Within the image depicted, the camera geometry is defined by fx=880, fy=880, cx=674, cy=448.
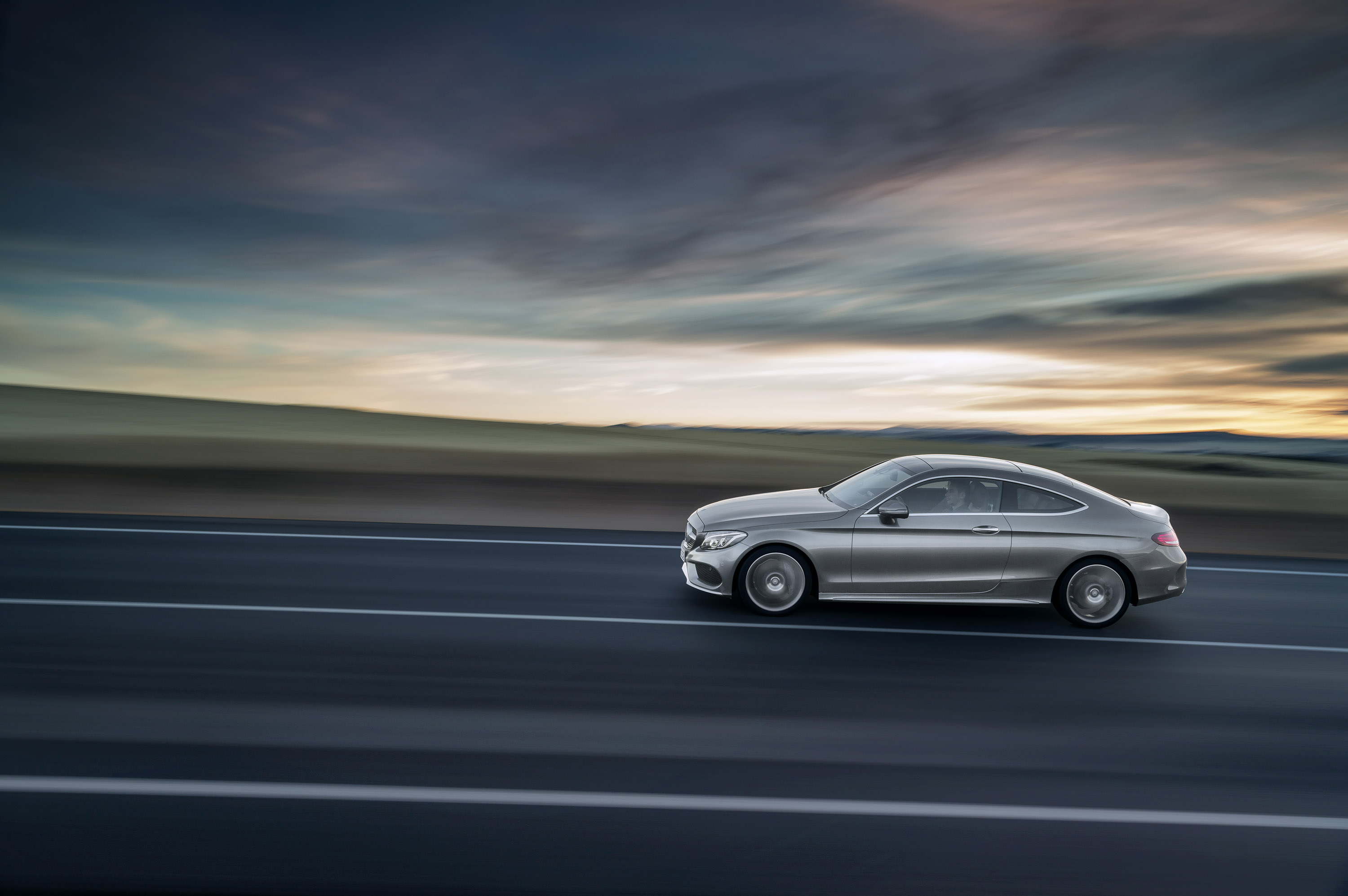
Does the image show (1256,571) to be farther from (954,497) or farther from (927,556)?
(927,556)

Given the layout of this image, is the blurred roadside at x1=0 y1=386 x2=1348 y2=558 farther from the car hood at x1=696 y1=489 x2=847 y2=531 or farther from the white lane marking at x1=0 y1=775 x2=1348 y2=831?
the white lane marking at x1=0 y1=775 x2=1348 y2=831

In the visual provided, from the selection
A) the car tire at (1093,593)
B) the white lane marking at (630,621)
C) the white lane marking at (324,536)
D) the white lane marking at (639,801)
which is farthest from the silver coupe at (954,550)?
the white lane marking at (324,536)

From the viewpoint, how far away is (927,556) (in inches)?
307

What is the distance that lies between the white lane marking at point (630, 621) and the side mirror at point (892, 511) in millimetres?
966

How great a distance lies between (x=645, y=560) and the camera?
1072 centimetres

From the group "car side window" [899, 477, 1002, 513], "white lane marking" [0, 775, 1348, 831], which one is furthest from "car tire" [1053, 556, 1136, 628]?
"white lane marking" [0, 775, 1348, 831]

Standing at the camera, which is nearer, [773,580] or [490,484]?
[773,580]

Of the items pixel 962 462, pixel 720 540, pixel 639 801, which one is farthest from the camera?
pixel 962 462

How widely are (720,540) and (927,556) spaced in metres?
1.84

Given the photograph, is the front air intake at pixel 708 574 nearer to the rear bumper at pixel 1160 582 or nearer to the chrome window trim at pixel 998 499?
the chrome window trim at pixel 998 499

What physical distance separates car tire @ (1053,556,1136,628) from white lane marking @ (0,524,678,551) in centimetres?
500

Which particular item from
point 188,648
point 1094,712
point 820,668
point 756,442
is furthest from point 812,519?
point 756,442

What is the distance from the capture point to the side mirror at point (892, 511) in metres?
7.76

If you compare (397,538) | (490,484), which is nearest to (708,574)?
(397,538)
